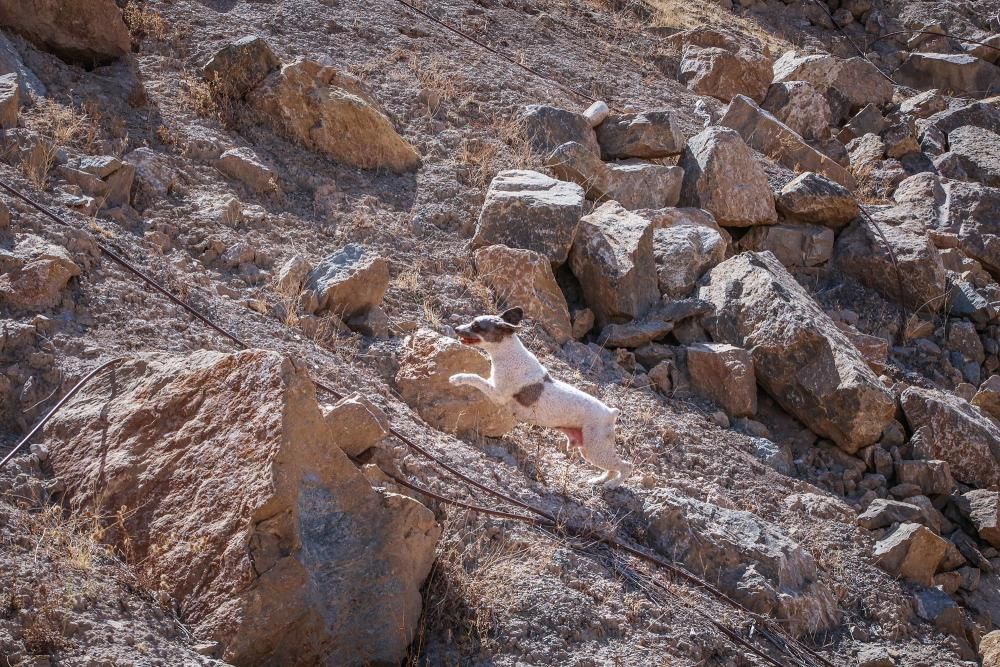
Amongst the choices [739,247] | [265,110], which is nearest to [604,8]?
[739,247]

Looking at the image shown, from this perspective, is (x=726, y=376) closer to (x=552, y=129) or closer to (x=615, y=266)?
(x=615, y=266)

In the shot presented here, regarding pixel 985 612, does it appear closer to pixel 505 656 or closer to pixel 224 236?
pixel 505 656

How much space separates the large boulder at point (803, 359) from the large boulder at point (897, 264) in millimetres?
2370

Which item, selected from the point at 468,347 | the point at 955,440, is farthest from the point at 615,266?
the point at 955,440

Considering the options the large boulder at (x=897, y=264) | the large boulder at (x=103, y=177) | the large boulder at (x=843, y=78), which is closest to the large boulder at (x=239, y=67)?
the large boulder at (x=103, y=177)

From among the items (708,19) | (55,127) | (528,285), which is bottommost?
→ (528,285)

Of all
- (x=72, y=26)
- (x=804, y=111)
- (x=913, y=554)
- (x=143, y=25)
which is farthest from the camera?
(x=804, y=111)

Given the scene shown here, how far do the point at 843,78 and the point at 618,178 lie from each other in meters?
6.16

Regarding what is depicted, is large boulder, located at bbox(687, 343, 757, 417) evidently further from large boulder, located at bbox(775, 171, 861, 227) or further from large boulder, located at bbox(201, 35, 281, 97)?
large boulder, located at bbox(201, 35, 281, 97)

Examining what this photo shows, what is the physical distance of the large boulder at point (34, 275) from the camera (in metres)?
6.81

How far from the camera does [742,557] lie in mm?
7305

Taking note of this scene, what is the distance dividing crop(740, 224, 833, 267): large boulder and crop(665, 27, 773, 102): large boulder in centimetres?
375

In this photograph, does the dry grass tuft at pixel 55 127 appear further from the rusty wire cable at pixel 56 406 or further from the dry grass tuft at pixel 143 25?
the rusty wire cable at pixel 56 406

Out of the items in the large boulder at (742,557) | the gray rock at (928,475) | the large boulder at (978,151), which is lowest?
the gray rock at (928,475)
